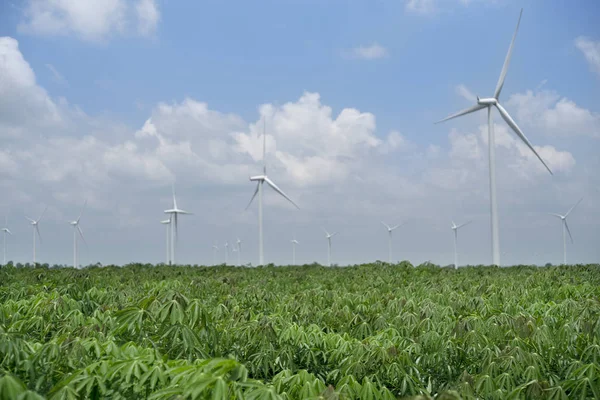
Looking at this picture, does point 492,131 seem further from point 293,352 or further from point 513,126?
point 293,352

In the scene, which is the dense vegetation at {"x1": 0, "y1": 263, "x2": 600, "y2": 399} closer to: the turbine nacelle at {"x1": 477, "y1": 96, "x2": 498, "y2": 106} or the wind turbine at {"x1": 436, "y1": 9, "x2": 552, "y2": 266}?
the wind turbine at {"x1": 436, "y1": 9, "x2": 552, "y2": 266}

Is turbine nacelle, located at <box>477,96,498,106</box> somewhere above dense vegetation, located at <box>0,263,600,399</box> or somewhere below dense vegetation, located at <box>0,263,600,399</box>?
above

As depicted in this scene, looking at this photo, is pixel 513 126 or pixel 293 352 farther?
pixel 513 126

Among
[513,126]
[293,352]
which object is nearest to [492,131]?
[513,126]

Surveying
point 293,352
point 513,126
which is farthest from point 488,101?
point 293,352

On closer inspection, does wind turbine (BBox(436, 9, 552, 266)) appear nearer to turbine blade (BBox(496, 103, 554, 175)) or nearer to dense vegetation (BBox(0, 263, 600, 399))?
turbine blade (BBox(496, 103, 554, 175))

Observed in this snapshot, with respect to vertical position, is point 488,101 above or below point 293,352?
above

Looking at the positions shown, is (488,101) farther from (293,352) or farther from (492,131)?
(293,352)

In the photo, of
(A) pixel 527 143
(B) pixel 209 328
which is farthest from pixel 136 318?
(A) pixel 527 143

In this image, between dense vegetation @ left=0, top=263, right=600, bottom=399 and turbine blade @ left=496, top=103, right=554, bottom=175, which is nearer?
dense vegetation @ left=0, top=263, right=600, bottom=399

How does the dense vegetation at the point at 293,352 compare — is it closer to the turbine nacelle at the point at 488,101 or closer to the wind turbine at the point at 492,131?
the wind turbine at the point at 492,131

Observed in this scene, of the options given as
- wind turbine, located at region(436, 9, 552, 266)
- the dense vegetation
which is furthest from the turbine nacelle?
the dense vegetation

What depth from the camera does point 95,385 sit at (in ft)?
14.8

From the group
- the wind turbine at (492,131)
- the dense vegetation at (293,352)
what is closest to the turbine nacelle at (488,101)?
the wind turbine at (492,131)
